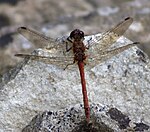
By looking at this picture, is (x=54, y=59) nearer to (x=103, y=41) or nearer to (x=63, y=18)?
(x=103, y=41)

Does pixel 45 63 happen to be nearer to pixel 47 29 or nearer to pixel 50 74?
pixel 50 74

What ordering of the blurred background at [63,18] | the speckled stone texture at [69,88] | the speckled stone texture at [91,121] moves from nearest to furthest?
the speckled stone texture at [91,121] < the speckled stone texture at [69,88] < the blurred background at [63,18]

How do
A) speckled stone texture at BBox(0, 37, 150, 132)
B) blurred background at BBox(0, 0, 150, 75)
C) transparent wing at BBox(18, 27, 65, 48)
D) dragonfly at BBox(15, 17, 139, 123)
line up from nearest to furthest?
speckled stone texture at BBox(0, 37, 150, 132), dragonfly at BBox(15, 17, 139, 123), transparent wing at BBox(18, 27, 65, 48), blurred background at BBox(0, 0, 150, 75)

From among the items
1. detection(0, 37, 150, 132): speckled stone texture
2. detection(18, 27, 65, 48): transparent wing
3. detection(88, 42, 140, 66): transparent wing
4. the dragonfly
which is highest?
detection(18, 27, 65, 48): transparent wing

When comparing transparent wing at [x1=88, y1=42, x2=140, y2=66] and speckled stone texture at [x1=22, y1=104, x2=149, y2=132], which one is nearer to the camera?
speckled stone texture at [x1=22, y1=104, x2=149, y2=132]

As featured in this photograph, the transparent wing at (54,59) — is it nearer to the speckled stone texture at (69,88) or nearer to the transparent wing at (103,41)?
the speckled stone texture at (69,88)

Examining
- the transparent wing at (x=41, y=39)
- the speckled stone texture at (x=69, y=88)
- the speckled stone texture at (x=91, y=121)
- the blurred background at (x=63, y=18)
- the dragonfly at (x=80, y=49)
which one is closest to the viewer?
the speckled stone texture at (x=91, y=121)

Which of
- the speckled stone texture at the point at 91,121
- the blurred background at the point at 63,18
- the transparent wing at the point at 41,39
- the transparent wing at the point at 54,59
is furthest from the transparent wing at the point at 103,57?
the blurred background at the point at 63,18

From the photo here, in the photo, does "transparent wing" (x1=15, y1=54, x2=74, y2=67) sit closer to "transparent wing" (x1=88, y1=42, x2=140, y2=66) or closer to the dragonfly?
the dragonfly

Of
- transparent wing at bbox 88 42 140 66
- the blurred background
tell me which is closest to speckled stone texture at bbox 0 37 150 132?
transparent wing at bbox 88 42 140 66
